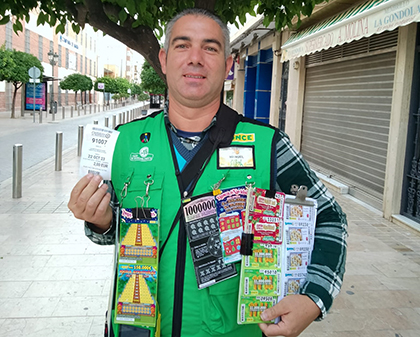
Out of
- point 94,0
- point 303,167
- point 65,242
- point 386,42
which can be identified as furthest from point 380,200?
point 303,167

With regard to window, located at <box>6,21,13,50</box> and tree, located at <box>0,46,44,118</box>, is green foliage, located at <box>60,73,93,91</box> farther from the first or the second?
tree, located at <box>0,46,44,118</box>

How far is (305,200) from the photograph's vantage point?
163 centimetres

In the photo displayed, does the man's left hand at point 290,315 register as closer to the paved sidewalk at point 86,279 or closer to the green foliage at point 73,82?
the paved sidewalk at point 86,279

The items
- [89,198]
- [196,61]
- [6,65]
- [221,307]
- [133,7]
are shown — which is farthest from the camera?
→ [6,65]

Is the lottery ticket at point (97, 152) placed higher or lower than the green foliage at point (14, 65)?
lower

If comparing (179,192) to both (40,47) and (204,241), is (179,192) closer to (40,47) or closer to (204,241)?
(204,241)

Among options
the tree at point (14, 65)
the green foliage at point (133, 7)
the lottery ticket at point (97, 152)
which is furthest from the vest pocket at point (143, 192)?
the tree at point (14, 65)

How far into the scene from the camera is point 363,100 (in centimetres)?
862

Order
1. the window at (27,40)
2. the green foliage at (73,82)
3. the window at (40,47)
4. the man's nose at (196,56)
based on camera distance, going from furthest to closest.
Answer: the window at (40,47) → the green foliage at (73,82) → the window at (27,40) → the man's nose at (196,56)

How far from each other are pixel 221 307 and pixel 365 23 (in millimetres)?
6488

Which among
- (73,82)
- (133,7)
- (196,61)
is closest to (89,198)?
(196,61)

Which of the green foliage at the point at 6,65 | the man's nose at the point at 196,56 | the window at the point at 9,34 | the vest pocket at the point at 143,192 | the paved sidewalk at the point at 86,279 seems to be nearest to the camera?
the vest pocket at the point at 143,192

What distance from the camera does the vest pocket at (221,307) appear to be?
5.19 feet

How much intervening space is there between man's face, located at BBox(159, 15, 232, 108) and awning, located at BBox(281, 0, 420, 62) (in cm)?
453
